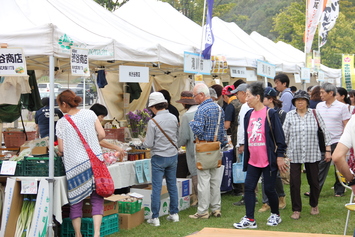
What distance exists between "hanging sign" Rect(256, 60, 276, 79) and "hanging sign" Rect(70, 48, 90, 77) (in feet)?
20.5

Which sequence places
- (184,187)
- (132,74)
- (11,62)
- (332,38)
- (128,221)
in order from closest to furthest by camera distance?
1. (11,62)
2. (128,221)
3. (132,74)
4. (184,187)
5. (332,38)

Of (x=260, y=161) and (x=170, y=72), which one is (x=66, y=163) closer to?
(x=260, y=161)

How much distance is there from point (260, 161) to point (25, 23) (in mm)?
3084

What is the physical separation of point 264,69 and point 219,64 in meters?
2.07

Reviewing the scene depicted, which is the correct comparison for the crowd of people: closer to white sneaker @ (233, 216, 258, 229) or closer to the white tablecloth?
white sneaker @ (233, 216, 258, 229)

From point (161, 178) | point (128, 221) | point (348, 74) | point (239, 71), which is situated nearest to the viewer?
point (128, 221)

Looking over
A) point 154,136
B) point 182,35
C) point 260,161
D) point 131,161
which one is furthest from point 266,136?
point 182,35

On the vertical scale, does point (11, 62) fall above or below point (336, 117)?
above

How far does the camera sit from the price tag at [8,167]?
543 centimetres

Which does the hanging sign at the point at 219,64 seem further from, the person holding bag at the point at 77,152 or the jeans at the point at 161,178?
the person holding bag at the point at 77,152

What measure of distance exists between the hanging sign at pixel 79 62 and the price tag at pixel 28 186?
1.27 metres

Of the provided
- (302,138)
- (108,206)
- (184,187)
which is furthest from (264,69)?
(108,206)

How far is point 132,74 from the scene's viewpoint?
6875 mm

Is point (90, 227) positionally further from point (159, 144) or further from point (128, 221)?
point (159, 144)
